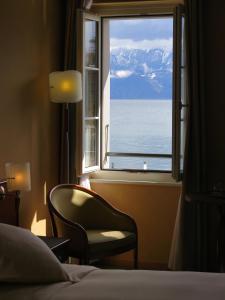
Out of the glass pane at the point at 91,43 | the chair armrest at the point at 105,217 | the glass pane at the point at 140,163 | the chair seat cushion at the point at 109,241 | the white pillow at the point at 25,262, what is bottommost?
the chair seat cushion at the point at 109,241

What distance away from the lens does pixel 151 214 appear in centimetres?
518

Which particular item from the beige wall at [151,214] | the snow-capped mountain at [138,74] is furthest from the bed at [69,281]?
the snow-capped mountain at [138,74]

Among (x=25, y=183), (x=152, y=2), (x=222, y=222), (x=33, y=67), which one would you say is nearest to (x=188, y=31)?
(x=152, y=2)

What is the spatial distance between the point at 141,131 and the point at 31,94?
1.36 m

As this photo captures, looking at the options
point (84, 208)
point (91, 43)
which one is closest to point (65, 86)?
point (91, 43)

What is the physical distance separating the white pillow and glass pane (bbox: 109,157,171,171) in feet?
9.21

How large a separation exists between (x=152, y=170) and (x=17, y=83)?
1628mm

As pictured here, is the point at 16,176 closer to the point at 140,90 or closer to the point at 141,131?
the point at 141,131

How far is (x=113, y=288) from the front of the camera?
246 cm

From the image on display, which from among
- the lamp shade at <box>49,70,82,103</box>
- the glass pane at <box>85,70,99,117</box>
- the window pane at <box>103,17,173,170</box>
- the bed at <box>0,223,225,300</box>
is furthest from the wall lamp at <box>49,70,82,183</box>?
the bed at <box>0,223,225,300</box>

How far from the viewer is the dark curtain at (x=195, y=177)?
476 centimetres

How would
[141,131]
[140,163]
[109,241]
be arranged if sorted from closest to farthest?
[109,241]
[140,163]
[141,131]

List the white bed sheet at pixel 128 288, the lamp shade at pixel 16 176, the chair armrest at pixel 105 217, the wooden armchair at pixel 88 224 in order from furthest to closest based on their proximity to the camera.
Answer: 1. the chair armrest at pixel 105 217
2. the wooden armchair at pixel 88 224
3. the lamp shade at pixel 16 176
4. the white bed sheet at pixel 128 288

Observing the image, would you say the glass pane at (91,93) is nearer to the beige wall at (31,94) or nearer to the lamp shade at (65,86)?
the beige wall at (31,94)
